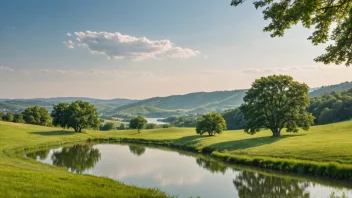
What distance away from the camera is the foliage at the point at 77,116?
98.3 meters

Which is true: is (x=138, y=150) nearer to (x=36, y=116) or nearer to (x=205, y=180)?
(x=205, y=180)

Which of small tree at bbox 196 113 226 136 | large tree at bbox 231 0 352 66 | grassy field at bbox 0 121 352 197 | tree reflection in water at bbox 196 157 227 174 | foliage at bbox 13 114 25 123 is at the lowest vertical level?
tree reflection in water at bbox 196 157 227 174

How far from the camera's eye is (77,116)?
325ft

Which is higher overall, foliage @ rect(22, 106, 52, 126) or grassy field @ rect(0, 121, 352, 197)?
foliage @ rect(22, 106, 52, 126)

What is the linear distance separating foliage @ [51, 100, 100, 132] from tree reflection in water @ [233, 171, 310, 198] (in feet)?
248

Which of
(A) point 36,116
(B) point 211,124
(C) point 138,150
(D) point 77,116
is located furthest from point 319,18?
(A) point 36,116

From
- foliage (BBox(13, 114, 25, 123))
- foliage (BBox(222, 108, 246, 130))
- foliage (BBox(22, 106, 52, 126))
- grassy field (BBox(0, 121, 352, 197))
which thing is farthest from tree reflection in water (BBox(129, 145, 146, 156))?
foliage (BBox(222, 108, 246, 130))

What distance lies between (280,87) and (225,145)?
16547mm

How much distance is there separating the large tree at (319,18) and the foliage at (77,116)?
90.3 metres

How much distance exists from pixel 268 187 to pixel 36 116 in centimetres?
12204

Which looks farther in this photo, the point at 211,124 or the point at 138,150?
the point at 211,124

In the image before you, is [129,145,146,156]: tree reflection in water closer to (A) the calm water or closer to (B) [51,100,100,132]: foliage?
(A) the calm water

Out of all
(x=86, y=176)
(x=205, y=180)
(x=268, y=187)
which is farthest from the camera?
(x=205, y=180)

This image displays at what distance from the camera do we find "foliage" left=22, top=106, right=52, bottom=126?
125875 millimetres
